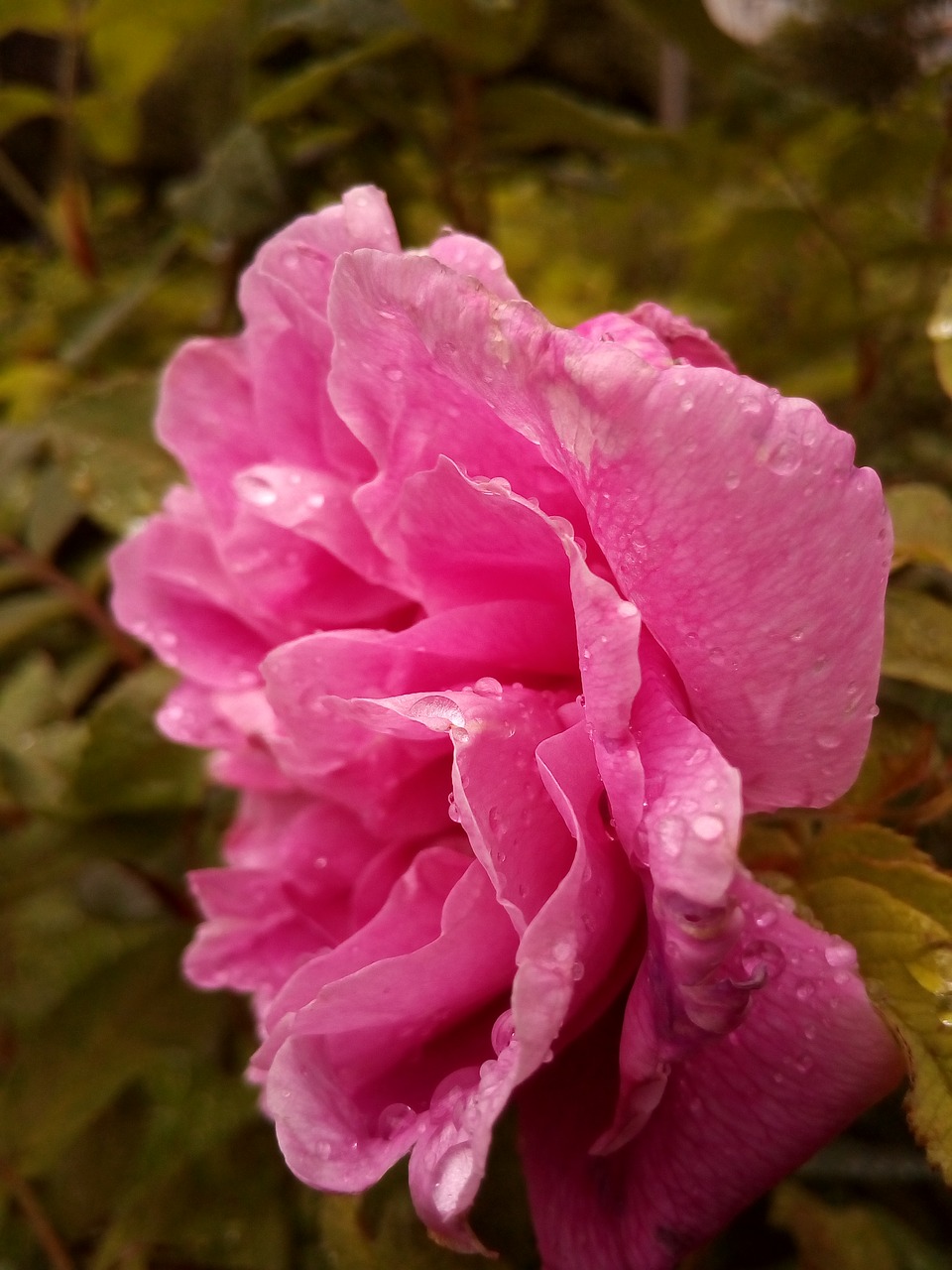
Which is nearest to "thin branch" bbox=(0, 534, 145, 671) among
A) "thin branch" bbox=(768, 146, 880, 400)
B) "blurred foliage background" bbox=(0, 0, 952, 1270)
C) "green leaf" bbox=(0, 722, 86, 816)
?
"blurred foliage background" bbox=(0, 0, 952, 1270)

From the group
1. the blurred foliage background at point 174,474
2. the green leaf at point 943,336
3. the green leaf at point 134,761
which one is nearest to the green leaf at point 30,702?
the blurred foliage background at point 174,474

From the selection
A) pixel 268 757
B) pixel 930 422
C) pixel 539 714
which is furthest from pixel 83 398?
pixel 930 422

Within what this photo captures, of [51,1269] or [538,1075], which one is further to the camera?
[51,1269]

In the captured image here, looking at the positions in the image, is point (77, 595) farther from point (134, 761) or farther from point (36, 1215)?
point (36, 1215)

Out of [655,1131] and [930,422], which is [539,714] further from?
[930,422]

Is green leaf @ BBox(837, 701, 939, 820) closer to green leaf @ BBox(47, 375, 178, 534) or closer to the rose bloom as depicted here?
the rose bloom

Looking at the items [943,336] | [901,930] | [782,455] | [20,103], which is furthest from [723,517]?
[20,103]

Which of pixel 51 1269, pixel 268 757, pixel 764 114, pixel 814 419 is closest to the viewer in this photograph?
pixel 814 419
